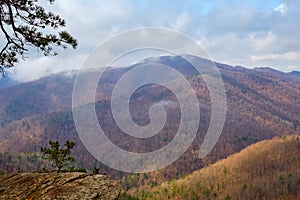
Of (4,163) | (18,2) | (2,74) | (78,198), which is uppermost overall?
(18,2)

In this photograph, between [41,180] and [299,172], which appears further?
[299,172]

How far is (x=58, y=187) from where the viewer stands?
1125cm

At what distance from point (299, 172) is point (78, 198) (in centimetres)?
19788

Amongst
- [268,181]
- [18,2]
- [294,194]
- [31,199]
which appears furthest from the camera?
[268,181]

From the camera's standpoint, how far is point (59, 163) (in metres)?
18.9

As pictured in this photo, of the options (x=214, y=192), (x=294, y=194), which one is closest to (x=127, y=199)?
(x=214, y=192)

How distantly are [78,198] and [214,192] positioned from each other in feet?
626

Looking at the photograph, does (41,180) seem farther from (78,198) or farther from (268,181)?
(268,181)

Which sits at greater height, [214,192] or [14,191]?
[14,191]

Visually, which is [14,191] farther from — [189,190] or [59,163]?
[189,190]

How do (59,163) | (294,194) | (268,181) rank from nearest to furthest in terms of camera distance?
(59,163) → (294,194) → (268,181)

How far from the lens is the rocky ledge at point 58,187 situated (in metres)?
10.8

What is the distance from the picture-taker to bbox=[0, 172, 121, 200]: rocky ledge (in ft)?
35.5

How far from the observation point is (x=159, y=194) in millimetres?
185875
